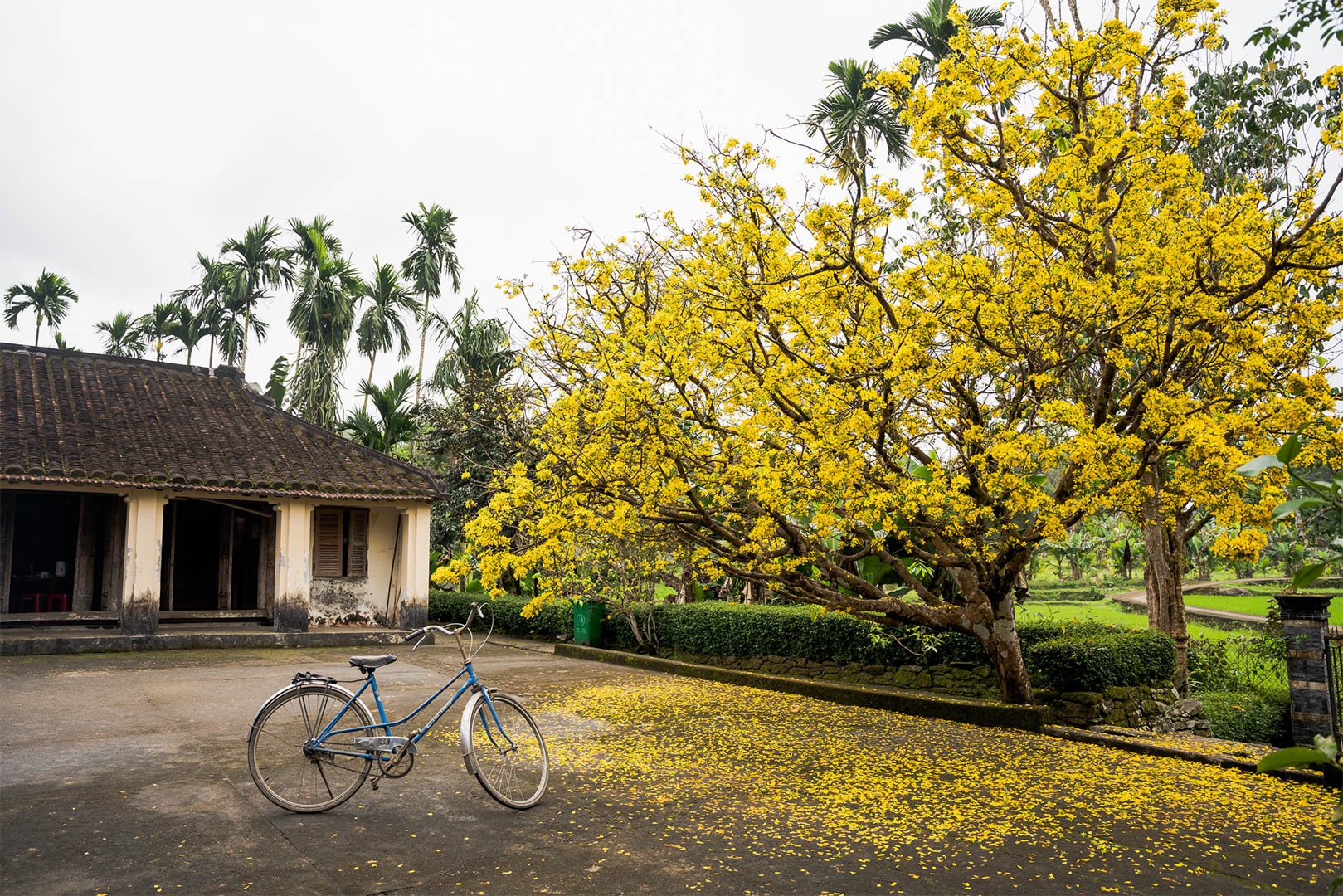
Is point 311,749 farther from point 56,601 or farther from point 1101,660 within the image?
point 56,601

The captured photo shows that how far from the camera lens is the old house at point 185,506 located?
48.3 ft

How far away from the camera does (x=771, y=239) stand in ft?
27.0

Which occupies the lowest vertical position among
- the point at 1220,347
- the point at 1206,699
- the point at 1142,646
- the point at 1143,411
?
the point at 1206,699

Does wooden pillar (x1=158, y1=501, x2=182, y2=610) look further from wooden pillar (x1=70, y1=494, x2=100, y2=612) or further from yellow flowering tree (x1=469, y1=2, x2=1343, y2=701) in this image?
yellow flowering tree (x1=469, y1=2, x2=1343, y2=701)

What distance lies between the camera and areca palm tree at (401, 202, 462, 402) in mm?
29609

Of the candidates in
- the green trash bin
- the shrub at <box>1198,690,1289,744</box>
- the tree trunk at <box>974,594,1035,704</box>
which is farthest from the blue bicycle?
the green trash bin

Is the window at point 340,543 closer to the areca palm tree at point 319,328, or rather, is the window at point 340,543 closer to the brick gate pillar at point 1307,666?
the areca palm tree at point 319,328

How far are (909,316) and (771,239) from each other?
1.46 m

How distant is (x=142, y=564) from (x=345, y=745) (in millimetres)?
11617

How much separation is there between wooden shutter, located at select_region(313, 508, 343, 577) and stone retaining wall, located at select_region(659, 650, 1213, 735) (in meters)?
9.39

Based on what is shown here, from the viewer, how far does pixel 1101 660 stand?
344 inches

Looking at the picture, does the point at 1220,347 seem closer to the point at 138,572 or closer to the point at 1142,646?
the point at 1142,646

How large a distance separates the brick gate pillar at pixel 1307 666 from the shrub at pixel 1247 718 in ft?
6.57

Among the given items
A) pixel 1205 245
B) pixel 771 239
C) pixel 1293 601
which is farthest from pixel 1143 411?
pixel 771 239
